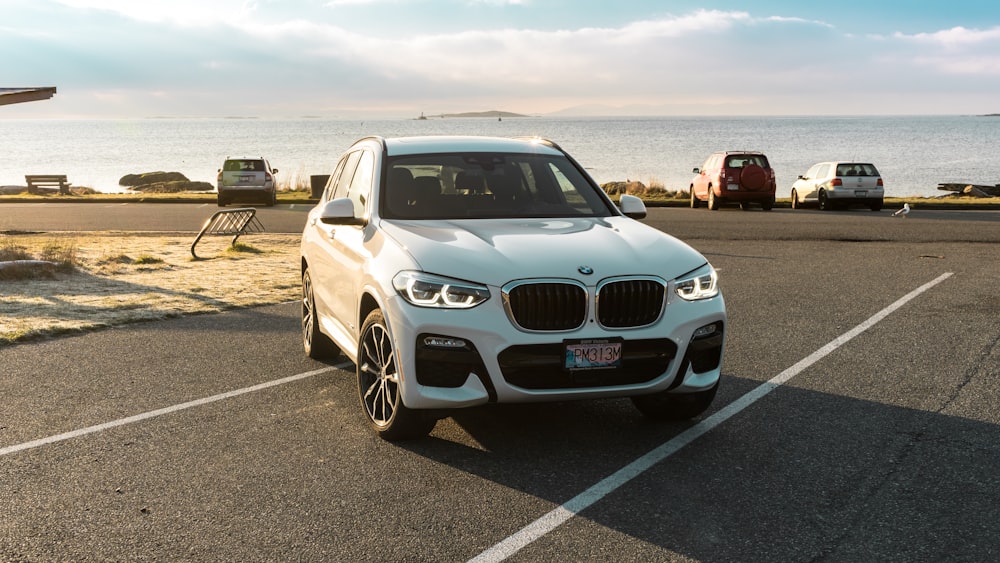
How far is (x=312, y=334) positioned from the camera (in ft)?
26.0

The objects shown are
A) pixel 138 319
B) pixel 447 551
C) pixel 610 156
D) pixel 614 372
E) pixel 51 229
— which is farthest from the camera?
pixel 610 156

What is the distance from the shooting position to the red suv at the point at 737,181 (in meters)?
29.1

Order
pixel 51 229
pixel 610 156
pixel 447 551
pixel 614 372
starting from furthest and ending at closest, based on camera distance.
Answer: pixel 610 156 → pixel 51 229 → pixel 614 372 → pixel 447 551

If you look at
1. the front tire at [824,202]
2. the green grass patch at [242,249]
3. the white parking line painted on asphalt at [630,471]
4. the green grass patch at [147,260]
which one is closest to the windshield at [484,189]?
the white parking line painted on asphalt at [630,471]

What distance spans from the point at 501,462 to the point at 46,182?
45595 mm

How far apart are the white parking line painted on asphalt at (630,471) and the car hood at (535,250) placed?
0.98 meters

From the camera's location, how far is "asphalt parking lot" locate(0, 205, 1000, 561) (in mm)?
4188

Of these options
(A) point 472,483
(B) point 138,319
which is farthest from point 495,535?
(B) point 138,319

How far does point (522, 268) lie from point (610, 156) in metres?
86.4

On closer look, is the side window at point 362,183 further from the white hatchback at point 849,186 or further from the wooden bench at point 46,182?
the wooden bench at point 46,182

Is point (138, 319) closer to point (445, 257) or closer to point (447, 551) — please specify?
point (445, 257)

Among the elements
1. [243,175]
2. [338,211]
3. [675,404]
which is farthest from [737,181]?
[338,211]

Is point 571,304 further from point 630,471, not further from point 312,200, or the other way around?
point 312,200

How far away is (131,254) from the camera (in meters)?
15.9
